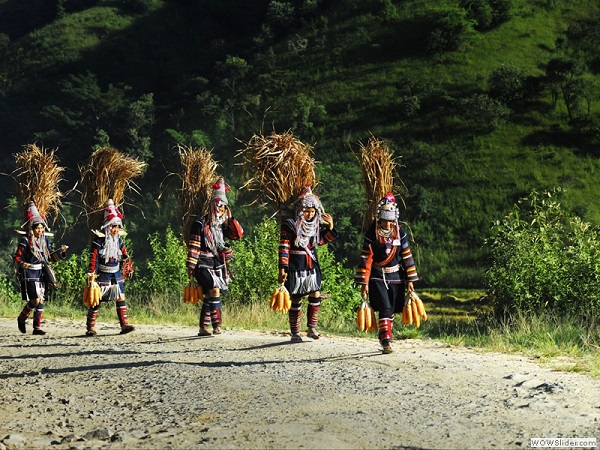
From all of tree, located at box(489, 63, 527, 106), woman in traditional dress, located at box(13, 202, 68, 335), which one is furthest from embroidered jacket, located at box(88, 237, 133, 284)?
tree, located at box(489, 63, 527, 106)

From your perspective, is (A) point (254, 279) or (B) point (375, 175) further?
(A) point (254, 279)

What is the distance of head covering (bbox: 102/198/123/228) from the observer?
13.6 meters

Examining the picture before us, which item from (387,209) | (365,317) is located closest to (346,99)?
(387,209)

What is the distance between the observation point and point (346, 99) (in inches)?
2805

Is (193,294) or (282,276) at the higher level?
(282,276)

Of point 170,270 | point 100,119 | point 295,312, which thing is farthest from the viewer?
point 100,119

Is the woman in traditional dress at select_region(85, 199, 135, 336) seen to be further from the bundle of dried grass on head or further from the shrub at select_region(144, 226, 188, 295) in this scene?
the shrub at select_region(144, 226, 188, 295)

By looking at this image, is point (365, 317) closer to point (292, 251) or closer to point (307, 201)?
point (292, 251)

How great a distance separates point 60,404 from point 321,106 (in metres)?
61.1

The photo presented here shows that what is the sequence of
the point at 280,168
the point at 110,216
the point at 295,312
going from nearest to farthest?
1. the point at 295,312
2. the point at 280,168
3. the point at 110,216

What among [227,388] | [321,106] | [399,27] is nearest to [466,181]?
[321,106]

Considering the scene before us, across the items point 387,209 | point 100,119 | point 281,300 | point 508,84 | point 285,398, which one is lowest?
point 285,398

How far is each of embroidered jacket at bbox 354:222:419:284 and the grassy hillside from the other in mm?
37965

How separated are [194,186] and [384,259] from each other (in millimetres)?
4808
